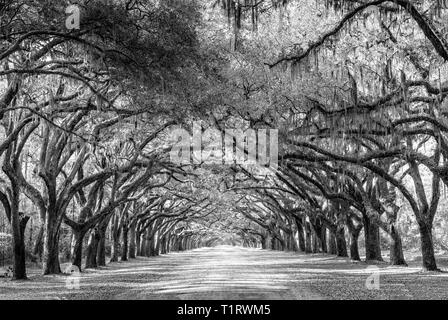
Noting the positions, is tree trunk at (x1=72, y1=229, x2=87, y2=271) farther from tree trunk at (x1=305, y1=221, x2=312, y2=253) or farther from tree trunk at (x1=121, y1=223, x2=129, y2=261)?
tree trunk at (x1=305, y1=221, x2=312, y2=253)

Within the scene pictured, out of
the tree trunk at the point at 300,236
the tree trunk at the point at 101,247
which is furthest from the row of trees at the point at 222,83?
the tree trunk at the point at 300,236

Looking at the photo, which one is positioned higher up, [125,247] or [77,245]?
[77,245]

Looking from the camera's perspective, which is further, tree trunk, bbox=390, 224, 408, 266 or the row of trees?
tree trunk, bbox=390, 224, 408, 266

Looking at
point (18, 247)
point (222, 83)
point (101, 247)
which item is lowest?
point (101, 247)

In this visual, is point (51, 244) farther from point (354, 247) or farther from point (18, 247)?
point (354, 247)

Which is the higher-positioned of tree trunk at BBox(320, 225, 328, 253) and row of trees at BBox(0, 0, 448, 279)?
row of trees at BBox(0, 0, 448, 279)

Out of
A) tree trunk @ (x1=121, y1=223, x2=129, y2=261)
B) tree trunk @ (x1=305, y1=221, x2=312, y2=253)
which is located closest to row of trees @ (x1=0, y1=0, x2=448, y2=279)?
tree trunk @ (x1=121, y1=223, x2=129, y2=261)

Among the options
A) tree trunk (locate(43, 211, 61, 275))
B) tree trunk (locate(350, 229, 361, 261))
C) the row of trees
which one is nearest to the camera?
the row of trees

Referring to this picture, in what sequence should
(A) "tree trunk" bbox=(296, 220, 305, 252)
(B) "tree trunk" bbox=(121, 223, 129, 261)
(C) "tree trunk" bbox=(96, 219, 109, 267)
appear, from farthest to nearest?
(A) "tree trunk" bbox=(296, 220, 305, 252) < (B) "tree trunk" bbox=(121, 223, 129, 261) < (C) "tree trunk" bbox=(96, 219, 109, 267)

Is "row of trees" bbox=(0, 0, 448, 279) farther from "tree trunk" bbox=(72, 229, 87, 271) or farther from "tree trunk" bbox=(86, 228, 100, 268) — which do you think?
"tree trunk" bbox=(86, 228, 100, 268)

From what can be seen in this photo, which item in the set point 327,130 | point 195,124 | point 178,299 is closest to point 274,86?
point 327,130

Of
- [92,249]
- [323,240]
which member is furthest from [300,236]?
[92,249]

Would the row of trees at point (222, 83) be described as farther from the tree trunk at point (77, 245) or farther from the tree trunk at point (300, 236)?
the tree trunk at point (300, 236)
